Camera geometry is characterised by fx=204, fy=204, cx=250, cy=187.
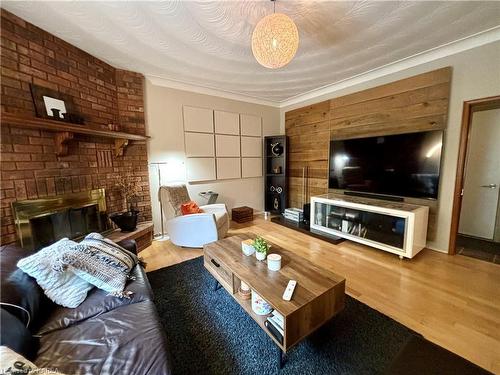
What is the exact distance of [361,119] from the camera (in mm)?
3133

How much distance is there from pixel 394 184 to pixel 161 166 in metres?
3.44

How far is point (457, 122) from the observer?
7.72 ft

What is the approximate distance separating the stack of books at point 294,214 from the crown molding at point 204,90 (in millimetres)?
2324

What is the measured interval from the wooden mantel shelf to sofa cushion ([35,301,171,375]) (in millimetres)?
1690

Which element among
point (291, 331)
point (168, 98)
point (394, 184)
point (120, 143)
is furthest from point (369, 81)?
point (120, 143)

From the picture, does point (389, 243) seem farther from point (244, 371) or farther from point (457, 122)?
point (244, 371)

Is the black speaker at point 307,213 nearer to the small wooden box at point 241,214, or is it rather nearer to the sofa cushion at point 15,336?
the small wooden box at point 241,214

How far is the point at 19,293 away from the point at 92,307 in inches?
13.1

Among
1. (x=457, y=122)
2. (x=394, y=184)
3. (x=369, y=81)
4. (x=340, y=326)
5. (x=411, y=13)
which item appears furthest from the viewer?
(x=369, y=81)

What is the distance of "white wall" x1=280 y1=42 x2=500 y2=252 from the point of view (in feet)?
6.99

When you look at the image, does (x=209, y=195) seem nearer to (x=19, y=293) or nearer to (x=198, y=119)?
(x=198, y=119)

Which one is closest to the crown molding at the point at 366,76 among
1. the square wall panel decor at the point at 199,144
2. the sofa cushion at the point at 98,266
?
the square wall panel decor at the point at 199,144

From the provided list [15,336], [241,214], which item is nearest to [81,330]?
[15,336]

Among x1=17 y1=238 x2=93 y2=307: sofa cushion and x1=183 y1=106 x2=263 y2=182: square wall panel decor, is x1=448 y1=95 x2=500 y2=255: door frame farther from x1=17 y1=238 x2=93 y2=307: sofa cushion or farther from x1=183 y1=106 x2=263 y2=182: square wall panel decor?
x1=17 y1=238 x2=93 y2=307: sofa cushion
